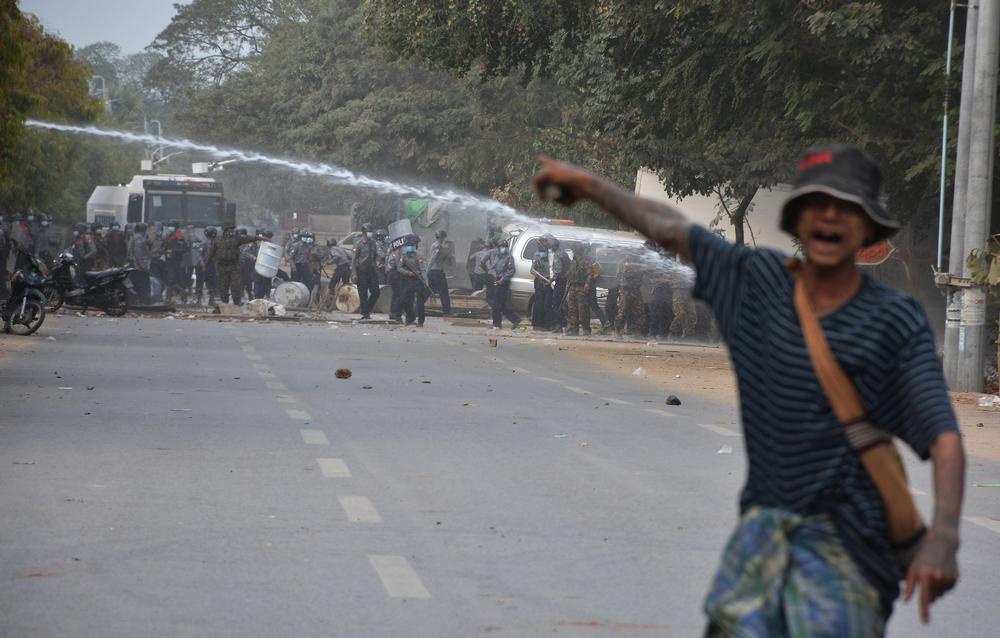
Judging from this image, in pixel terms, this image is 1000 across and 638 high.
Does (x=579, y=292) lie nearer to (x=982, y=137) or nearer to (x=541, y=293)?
(x=541, y=293)

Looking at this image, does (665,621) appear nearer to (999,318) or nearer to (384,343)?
(999,318)

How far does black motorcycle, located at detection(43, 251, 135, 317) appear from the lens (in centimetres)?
3091

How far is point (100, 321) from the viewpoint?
30.3 metres

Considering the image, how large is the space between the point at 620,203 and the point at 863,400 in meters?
0.76

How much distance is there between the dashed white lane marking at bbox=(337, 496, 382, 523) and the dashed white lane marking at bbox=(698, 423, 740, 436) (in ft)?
16.2

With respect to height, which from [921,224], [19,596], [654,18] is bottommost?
[19,596]

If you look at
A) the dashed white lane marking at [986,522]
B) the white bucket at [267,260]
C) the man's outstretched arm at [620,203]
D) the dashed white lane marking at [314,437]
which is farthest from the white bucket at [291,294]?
the man's outstretched arm at [620,203]

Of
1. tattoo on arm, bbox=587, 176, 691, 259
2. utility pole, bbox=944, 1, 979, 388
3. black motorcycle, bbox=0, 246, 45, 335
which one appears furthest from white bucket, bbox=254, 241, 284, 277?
Result: tattoo on arm, bbox=587, 176, 691, 259

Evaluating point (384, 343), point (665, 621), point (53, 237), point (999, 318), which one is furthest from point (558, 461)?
point (53, 237)

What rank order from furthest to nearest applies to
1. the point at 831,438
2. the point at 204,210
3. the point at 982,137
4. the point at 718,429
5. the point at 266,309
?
the point at 204,210 → the point at 266,309 → the point at 982,137 → the point at 718,429 → the point at 831,438

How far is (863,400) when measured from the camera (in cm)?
368

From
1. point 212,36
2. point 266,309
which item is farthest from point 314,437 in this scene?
point 212,36

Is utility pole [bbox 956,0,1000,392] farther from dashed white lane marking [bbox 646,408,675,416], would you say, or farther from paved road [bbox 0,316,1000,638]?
dashed white lane marking [bbox 646,408,675,416]

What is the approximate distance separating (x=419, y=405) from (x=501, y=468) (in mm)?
4578
